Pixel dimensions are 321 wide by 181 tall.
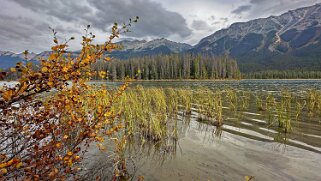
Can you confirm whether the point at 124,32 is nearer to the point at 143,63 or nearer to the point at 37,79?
the point at 37,79

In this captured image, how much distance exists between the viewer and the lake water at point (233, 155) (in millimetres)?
4832

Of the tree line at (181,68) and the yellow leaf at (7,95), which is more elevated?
the tree line at (181,68)

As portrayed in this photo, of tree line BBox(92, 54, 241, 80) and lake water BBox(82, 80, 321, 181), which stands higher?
tree line BBox(92, 54, 241, 80)

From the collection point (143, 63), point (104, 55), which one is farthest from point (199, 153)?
point (143, 63)

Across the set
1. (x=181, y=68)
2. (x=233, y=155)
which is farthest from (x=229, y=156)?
(x=181, y=68)

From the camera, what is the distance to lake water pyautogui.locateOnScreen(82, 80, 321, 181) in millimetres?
4832

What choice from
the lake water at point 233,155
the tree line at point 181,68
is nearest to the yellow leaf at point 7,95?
the lake water at point 233,155

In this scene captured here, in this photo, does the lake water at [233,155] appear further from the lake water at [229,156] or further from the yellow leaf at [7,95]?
the yellow leaf at [7,95]

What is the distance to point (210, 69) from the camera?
348ft

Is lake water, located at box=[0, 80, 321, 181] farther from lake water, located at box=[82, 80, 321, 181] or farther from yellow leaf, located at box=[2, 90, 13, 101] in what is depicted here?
yellow leaf, located at box=[2, 90, 13, 101]

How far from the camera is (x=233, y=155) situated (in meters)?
5.96

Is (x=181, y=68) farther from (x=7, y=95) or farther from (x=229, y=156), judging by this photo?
(x=7, y=95)

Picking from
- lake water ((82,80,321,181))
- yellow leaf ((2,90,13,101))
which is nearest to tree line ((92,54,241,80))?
lake water ((82,80,321,181))

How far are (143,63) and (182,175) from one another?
344 feet
